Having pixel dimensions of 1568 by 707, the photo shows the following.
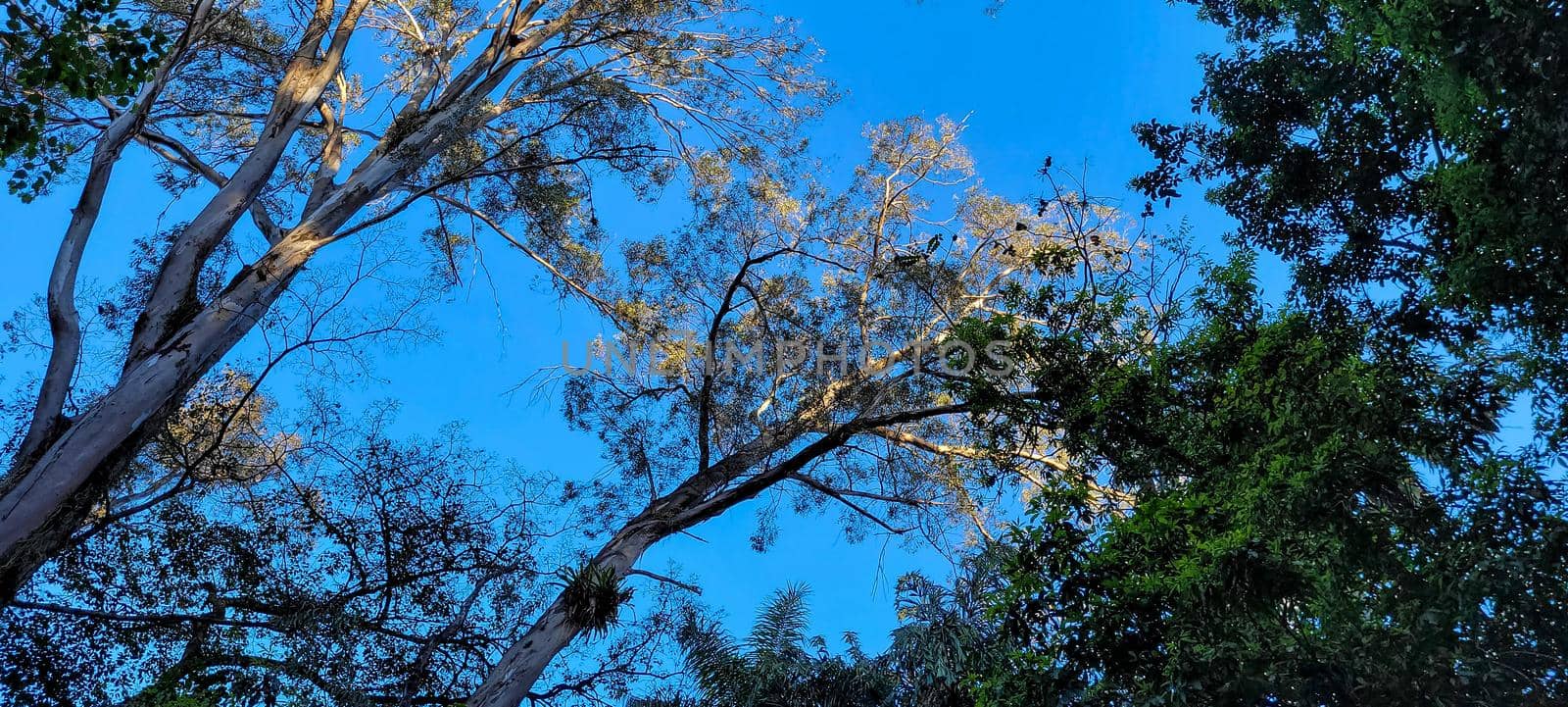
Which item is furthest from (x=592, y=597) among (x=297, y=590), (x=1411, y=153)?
(x=1411, y=153)

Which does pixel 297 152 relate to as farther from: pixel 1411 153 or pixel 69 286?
pixel 1411 153

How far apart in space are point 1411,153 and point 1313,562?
3456mm

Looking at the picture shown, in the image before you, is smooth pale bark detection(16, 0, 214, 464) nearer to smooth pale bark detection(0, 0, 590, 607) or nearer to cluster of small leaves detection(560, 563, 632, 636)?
smooth pale bark detection(0, 0, 590, 607)

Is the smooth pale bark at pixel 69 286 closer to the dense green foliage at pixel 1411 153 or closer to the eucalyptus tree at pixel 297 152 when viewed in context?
the eucalyptus tree at pixel 297 152

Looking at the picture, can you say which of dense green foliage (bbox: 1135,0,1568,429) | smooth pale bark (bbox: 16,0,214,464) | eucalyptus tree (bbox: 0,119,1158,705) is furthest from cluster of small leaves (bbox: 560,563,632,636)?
dense green foliage (bbox: 1135,0,1568,429)

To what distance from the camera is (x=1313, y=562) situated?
15.2 ft

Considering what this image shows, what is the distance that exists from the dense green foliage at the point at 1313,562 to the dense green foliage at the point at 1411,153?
0.53 m

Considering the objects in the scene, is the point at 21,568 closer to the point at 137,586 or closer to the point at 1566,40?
the point at 137,586

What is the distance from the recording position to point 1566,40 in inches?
164

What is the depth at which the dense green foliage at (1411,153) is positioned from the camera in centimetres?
435

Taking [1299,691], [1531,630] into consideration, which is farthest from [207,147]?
[1531,630]

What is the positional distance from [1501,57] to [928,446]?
7474 mm

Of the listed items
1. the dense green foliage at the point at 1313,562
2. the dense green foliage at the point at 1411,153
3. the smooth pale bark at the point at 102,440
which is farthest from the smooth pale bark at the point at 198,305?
the dense green foliage at the point at 1411,153

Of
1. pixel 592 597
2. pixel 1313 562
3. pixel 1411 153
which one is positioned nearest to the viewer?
pixel 1313 562
